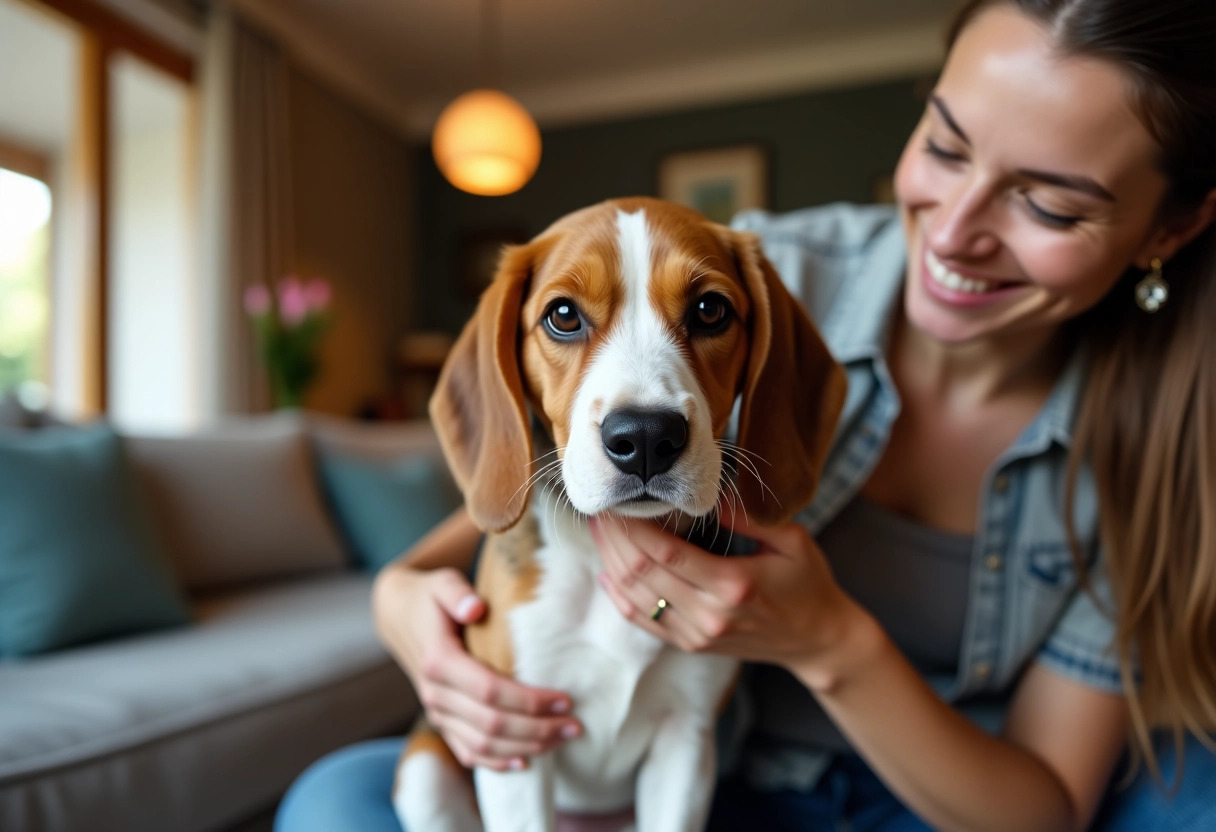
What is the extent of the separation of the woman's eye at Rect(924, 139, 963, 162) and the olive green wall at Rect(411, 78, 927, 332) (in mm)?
4638

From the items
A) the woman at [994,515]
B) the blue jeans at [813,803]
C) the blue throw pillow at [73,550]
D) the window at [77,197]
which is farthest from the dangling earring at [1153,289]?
the window at [77,197]

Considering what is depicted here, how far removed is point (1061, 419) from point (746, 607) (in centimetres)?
67

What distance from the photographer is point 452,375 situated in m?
1.04

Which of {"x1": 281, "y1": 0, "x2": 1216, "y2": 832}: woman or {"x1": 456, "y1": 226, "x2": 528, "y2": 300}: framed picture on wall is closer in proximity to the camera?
{"x1": 281, "y1": 0, "x2": 1216, "y2": 832}: woman

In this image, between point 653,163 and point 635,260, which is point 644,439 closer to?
point 635,260

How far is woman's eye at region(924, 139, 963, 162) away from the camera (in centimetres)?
106

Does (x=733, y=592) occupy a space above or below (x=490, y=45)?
below

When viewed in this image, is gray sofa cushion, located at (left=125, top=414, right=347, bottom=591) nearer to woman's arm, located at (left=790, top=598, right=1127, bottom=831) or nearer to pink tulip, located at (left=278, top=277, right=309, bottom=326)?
pink tulip, located at (left=278, top=277, right=309, bottom=326)

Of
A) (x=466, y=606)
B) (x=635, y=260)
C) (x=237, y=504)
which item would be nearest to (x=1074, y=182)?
(x=635, y=260)

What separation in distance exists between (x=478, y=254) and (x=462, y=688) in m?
6.02

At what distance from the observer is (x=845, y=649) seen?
94 centimetres

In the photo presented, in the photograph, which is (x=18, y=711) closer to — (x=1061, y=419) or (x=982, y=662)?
(x=982, y=662)

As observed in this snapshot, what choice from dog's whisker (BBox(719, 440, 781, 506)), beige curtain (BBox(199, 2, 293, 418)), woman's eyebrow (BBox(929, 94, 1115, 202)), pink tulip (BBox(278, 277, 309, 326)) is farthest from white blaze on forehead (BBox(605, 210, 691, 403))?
beige curtain (BBox(199, 2, 293, 418))

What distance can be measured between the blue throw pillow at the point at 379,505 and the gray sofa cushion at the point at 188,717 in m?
0.71
